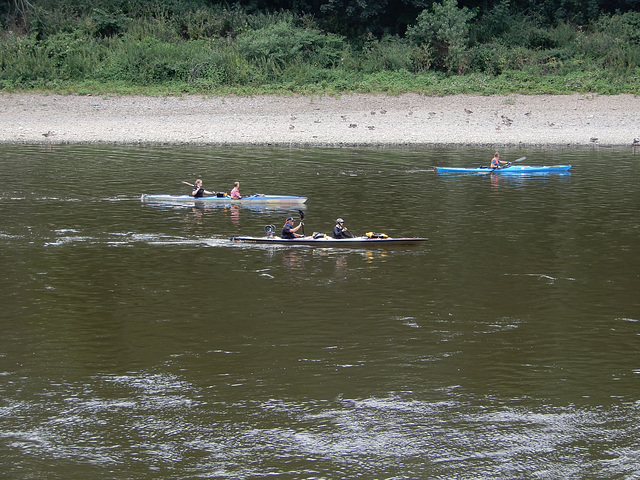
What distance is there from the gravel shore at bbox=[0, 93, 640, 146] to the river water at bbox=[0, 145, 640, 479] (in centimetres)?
1597

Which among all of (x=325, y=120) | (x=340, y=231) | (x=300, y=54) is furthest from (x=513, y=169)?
(x=300, y=54)

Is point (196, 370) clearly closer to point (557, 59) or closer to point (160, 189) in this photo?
point (160, 189)

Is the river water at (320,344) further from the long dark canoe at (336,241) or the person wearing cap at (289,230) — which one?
the person wearing cap at (289,230)

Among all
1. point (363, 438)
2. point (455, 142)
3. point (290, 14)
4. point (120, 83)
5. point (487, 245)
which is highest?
point (290, 14)

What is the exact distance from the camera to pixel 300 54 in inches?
2044

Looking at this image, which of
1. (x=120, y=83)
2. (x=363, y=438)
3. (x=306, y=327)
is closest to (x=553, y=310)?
(x=306, y=327)

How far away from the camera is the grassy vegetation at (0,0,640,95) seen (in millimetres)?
48781

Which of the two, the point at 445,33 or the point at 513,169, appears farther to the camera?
the point at 445,33

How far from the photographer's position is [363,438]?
1181cm

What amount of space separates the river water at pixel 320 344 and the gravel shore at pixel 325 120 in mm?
15971

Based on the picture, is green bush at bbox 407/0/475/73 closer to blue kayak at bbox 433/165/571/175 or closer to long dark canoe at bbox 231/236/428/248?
blue kayak at bbox 433/165/571/175

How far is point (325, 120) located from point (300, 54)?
27.5ft

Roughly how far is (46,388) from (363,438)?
18.0 feet

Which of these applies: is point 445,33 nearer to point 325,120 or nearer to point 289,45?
point 289,45
